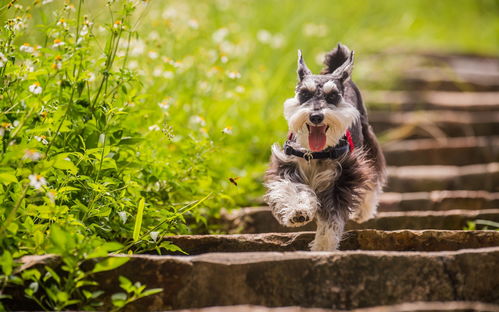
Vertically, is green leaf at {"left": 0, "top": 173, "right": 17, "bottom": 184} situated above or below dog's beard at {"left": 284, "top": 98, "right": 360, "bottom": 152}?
below

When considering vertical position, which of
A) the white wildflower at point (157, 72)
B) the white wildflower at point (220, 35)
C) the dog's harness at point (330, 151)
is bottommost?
the dog's harness at point (330, 151)

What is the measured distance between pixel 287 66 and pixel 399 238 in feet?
12.4

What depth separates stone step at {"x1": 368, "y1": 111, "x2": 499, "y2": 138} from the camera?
6797 millimetres

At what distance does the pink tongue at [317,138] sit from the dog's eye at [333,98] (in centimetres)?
13

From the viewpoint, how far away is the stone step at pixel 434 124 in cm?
680

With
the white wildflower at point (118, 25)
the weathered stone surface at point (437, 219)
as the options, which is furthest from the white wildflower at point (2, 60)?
the weathered stone surface at point (437, 219)

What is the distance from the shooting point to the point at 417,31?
36.5 feet

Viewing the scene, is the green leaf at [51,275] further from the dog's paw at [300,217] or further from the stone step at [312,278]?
the dog's paw at [300,217]

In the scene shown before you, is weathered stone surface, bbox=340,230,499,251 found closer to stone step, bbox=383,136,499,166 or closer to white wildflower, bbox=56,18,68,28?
white wildflower, bbox=56,18,68,28

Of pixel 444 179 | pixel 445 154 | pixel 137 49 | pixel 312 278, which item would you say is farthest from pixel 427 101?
pixel 312 278

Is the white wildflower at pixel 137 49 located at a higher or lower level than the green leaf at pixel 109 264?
higher

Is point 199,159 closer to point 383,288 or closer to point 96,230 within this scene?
point 96,230

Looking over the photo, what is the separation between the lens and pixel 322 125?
3131mm

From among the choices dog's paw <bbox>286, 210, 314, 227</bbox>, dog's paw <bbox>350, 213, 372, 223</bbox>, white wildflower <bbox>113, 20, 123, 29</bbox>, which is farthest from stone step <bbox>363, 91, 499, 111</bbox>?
white wildflower <bbox>113, 20, 123, 29</bbox>
